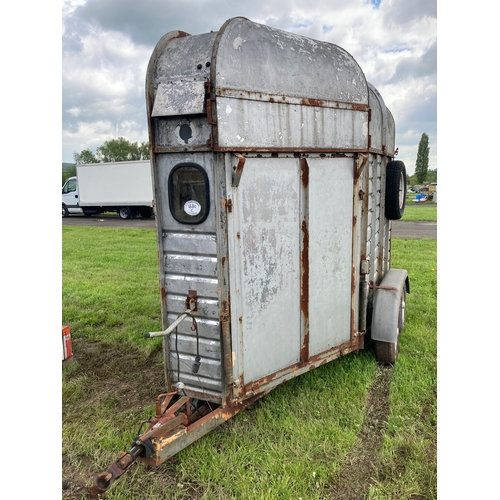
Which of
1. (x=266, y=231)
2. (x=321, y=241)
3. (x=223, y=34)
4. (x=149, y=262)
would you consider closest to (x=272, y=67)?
(x=223, y=34)

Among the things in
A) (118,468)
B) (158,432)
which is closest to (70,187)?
(158,432)

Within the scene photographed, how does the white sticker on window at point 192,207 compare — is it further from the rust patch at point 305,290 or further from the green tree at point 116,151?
the green tree at point 116,151

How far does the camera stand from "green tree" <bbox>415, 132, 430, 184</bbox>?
1393 inches

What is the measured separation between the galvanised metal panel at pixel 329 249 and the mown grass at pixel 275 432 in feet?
2.09

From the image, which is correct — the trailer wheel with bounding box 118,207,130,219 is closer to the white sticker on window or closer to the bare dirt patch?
the bare dirt patch

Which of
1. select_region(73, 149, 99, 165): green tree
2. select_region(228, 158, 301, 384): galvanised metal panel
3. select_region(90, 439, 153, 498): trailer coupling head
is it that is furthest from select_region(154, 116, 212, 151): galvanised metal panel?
select_region(73, 149, 99, 165): green tree

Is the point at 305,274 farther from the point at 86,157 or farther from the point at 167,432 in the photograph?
the point at 86,157

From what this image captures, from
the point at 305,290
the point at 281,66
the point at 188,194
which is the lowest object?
the point at 305,290

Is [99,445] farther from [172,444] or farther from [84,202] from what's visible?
[84,202]

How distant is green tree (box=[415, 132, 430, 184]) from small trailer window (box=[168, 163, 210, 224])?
104ft

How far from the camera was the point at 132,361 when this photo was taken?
18.6 feet

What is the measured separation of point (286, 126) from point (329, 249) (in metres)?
1.31

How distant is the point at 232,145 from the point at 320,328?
207 cm

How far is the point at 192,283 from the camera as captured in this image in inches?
150
